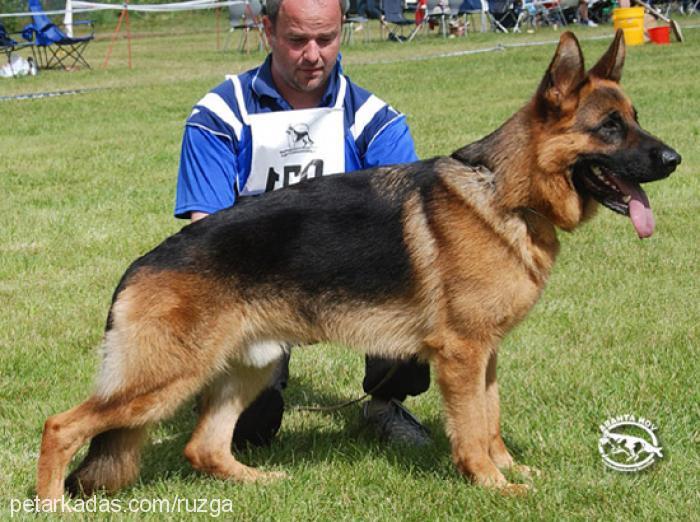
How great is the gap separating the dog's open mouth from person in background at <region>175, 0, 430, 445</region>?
114cm

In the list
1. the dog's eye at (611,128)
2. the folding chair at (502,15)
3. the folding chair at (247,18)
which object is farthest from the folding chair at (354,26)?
the dog's eye at (611,128)


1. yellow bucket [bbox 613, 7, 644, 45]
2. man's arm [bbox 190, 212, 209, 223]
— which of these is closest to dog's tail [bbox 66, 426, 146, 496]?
man's arm [bbox 190, 212, 209, 223]

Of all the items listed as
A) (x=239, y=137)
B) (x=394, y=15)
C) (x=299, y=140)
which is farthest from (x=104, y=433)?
(x=394, y=15)

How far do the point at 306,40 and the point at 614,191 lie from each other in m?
1.49

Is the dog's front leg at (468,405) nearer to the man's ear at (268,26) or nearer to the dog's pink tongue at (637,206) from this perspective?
the dog's pink tongue at (637,206)

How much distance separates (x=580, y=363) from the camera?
499 cm

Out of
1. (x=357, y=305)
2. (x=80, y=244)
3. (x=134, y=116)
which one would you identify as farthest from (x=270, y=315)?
(x=134, y=116)

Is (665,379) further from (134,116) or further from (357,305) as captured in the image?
(134,116)

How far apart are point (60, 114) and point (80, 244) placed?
8.13 m

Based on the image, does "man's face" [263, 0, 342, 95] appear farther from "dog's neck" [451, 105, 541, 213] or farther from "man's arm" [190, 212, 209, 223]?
"dog's neck" [451, 105, 541, 213]

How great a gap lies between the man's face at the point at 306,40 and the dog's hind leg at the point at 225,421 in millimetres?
1292

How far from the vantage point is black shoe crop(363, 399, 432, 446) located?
4320 mm

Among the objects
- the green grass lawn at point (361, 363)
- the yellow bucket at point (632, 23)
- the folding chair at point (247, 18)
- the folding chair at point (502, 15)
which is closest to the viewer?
the green grass lawn at point (361, 363)

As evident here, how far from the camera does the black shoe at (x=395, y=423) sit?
4.32 metres
